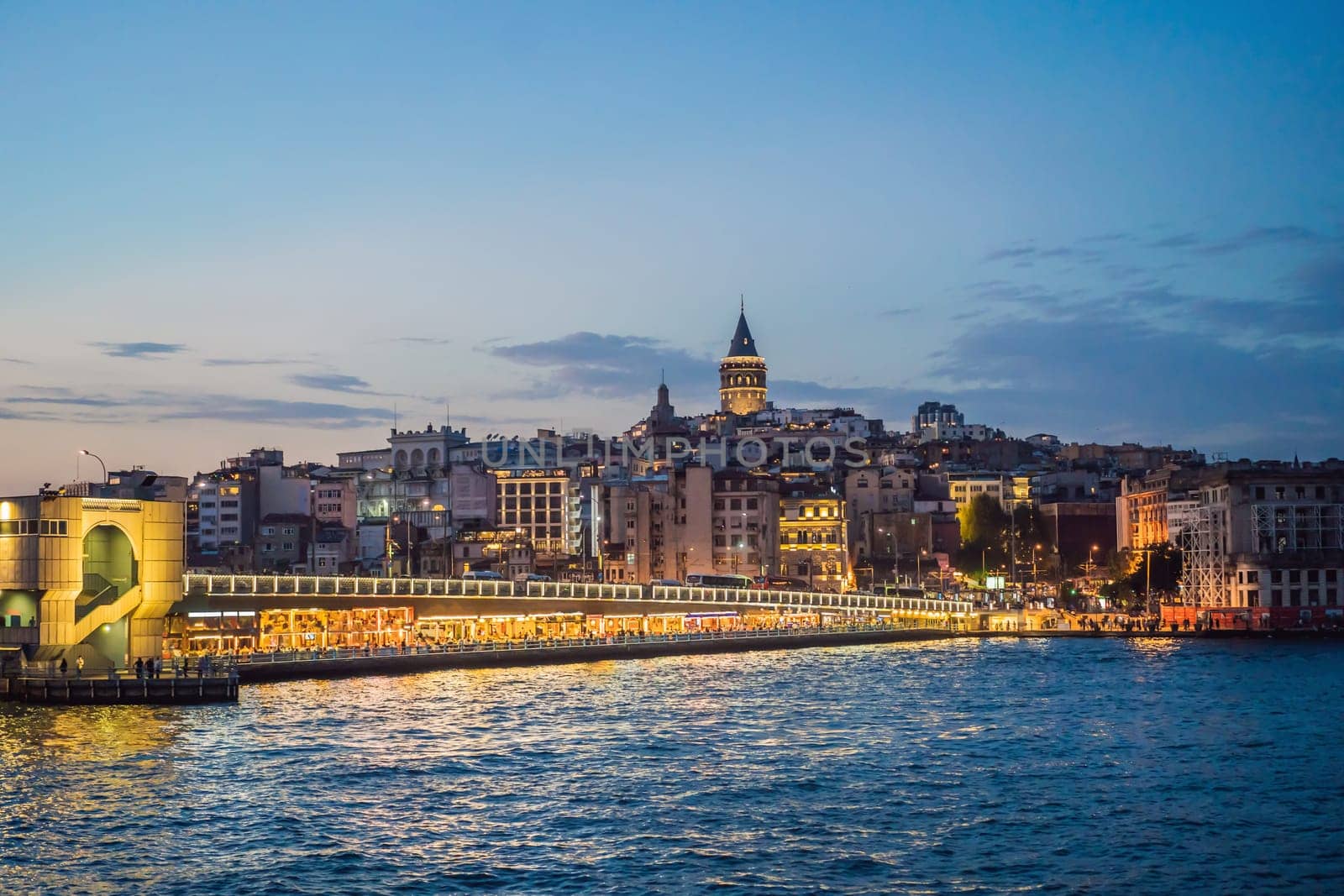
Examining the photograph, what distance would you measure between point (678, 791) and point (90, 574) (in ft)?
104

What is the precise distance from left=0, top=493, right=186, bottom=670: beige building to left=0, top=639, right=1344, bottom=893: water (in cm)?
426

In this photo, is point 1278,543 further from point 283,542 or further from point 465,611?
point 283,542

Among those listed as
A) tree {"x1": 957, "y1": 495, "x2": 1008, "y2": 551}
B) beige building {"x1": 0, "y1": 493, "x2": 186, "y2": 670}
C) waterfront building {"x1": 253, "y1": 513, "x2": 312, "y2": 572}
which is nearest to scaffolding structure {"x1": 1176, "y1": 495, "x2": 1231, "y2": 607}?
tree {"x1": 957, "y1": 495, "x2": 1008, "y2": 551}

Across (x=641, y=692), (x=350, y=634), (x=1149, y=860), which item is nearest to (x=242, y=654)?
(x=350, y=634)

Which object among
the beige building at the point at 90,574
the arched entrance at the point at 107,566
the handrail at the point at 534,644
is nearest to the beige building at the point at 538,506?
the handrail at the point at 534,644

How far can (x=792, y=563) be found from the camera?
15875 centimetres

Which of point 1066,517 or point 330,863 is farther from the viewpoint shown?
point 1066,517

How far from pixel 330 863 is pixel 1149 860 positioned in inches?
718

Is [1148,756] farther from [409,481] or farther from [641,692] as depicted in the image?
[409,481]

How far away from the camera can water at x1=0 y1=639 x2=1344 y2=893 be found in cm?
3620

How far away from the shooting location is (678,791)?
4703 cm

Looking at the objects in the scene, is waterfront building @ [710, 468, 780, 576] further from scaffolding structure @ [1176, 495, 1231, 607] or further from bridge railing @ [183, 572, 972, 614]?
scaffolding structure @ [1176, 495, 1231, 607]

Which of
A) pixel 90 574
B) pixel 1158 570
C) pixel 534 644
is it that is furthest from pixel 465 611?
pixel 1158 570

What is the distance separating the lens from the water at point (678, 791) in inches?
1425
